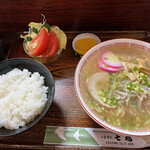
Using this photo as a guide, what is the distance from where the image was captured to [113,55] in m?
1.74

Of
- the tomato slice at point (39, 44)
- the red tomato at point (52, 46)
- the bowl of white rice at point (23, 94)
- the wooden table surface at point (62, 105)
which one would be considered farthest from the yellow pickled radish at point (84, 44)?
the bowl of white rice at point (23, 94)

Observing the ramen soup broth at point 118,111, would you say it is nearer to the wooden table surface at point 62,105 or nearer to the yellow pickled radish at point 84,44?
the wooden table surface at point 62,105

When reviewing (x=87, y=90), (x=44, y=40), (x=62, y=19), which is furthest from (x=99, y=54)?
(x=62, y=19)

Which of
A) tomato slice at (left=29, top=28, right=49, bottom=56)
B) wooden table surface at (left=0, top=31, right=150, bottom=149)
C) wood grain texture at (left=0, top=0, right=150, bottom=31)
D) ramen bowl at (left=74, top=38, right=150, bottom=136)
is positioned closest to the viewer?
ramen bowl at (left=74, top=38, right=150, bottom=136)

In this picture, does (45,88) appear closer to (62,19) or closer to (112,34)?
(62,19)

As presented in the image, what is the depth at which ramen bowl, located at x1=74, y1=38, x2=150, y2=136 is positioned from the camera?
1.35 m

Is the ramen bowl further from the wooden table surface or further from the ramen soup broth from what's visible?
the wooden table surface

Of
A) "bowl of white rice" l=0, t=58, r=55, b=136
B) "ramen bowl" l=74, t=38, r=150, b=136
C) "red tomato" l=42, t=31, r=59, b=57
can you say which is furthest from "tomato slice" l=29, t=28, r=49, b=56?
"ramen bowl" l=74, t=38, r=150, b=136

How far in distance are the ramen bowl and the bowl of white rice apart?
1.01 feet

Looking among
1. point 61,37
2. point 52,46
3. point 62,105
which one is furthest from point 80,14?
point 62,105

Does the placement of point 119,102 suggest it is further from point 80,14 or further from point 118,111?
point 80,14

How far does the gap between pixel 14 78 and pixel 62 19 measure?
0.98m

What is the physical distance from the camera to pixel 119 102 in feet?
4.88

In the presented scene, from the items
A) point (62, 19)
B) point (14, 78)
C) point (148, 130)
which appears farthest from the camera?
point (62, 19)
